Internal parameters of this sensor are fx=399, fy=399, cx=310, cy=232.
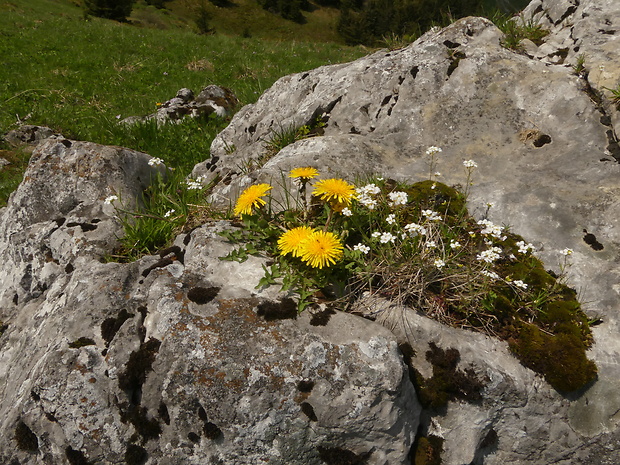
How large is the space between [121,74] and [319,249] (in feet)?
50.4

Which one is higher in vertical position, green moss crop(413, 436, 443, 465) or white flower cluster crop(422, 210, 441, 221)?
white flower cluster crop(422, 210, 441, 221)

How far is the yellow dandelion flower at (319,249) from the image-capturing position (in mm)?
3139

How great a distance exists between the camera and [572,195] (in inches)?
173

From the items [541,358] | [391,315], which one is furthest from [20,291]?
[541,358]

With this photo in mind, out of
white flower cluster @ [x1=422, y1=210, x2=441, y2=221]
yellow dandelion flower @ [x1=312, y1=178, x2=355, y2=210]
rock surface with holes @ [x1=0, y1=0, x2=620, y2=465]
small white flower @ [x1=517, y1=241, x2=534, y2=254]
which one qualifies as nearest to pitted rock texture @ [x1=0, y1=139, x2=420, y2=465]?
rock surface with holes @ [x1=0, y1=0, x2=620, y2=465]

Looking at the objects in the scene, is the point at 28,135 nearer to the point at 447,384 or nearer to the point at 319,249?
the point at 319,249

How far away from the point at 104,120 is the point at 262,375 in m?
10.1

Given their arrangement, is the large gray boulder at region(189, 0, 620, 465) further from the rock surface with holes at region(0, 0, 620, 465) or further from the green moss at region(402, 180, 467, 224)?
the green moss at region(402, 180, 467, 224)

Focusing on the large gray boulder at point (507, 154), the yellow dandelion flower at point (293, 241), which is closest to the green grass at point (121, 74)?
the large gray boulder at point (507, 154)

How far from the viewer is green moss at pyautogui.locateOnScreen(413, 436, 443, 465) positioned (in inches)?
122

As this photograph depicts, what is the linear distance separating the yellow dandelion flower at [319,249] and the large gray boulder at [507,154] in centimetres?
69

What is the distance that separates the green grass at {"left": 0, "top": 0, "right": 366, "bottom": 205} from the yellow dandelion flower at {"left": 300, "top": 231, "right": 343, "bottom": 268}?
5839 millimetres

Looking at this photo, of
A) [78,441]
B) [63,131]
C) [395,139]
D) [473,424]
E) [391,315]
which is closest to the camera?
[78,441]

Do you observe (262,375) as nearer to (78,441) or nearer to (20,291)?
(78,441)
